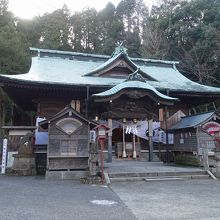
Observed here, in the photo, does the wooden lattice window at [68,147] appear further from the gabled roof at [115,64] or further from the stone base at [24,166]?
the gabled roof at [115,64]

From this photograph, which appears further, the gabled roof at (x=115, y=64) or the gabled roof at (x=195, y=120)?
the gabled roof at (x=115, y=64)

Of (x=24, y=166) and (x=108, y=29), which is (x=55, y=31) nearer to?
(x=108, y=29)

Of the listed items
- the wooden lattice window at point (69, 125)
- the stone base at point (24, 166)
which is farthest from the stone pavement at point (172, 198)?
the stone base at point (24, 166)

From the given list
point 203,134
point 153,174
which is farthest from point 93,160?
point 203,134

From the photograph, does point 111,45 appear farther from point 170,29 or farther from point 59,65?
point 59,65

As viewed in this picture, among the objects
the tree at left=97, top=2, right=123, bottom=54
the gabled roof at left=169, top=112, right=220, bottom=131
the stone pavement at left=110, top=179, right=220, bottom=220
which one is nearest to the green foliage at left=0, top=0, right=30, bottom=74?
the tree at left=97, top=2, right=123, bottom=54

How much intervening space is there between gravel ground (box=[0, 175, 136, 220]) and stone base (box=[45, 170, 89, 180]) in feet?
3.91

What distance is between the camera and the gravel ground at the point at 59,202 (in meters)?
5.22

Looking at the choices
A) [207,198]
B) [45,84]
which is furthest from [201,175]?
[45,84]

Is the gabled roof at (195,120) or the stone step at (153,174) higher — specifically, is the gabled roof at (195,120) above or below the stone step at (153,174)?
above

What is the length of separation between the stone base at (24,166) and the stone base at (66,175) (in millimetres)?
1651

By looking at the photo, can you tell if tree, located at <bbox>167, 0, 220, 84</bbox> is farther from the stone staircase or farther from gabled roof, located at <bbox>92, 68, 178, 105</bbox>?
the stone staircase

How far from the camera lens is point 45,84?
1297 cm

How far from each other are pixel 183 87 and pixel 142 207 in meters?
10.9
